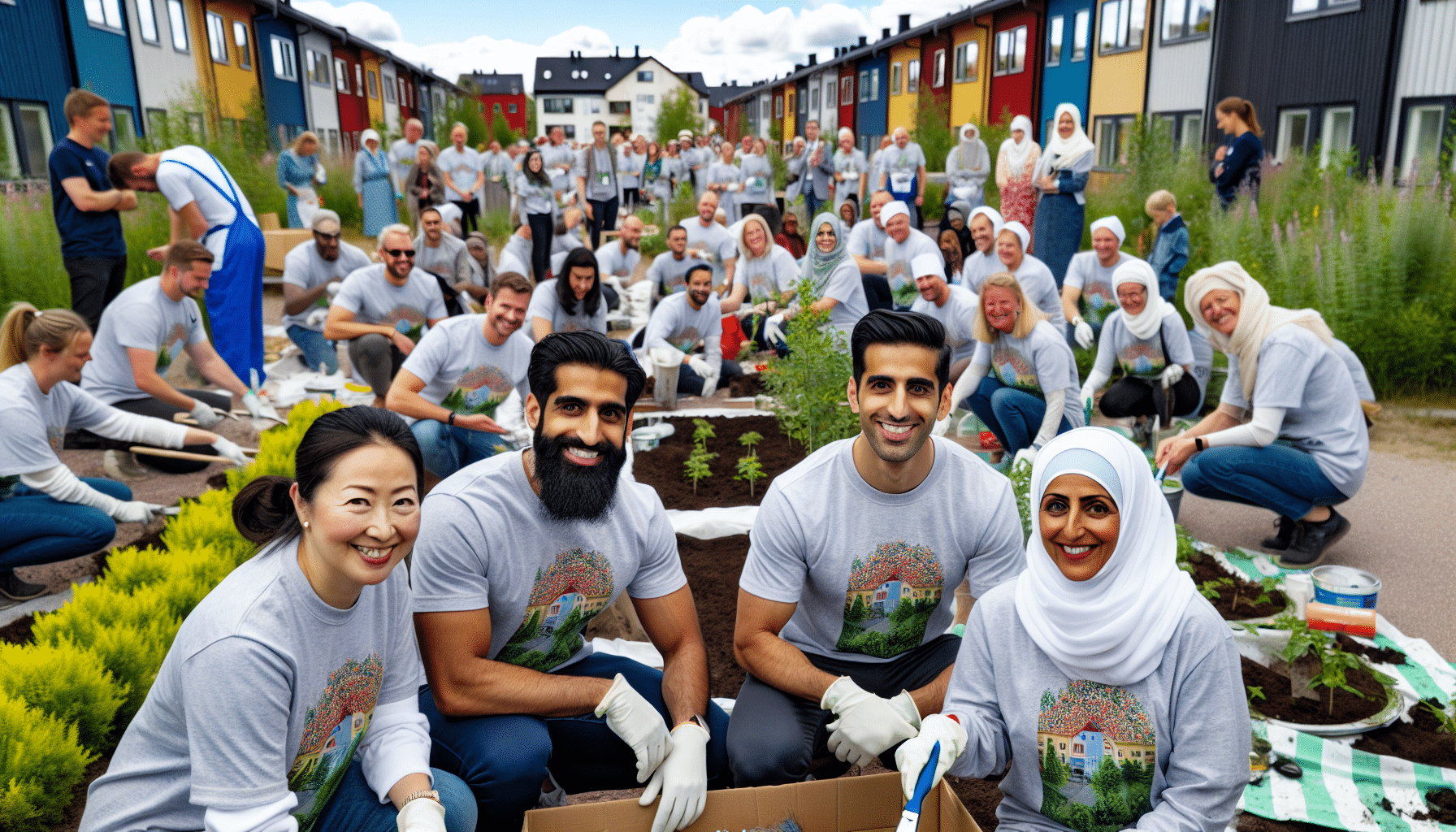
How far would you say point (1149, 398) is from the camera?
6137 millimetres

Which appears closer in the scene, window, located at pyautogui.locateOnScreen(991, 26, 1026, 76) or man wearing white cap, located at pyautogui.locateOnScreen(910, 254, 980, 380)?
man wearing white cap, located at pyautogui.locateOnScreen(910, 254, 980, 380)

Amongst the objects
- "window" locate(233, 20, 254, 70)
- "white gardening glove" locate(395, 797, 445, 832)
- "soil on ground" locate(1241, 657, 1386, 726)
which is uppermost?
"window" locate(233, 20, 254, 70)

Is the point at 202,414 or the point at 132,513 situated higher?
the point at 202,414

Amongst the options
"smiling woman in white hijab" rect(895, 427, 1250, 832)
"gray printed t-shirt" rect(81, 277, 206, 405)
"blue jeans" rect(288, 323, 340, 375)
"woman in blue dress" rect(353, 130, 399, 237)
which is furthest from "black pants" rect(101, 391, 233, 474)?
"woman in blue dress" rect(353, 130, 399, 237)

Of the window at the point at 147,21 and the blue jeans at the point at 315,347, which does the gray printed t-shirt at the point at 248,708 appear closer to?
the blue jeans at the point at 315,347

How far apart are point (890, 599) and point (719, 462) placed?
303 cm

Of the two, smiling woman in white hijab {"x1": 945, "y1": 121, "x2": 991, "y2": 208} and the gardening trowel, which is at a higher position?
smiling woman in white hijab {"x1": 945, "y1": 121, "x2": 991, "y2": 208}

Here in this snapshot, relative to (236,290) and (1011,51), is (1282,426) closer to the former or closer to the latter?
(236,290)

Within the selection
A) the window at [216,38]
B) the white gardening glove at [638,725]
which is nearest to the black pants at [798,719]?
the white gardening glove at [638,725]

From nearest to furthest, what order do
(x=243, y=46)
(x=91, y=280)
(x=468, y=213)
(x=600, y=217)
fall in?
(x=91, y=280)
(x=468, y=213)
(x=600, y=217)
(x=243, y=46)

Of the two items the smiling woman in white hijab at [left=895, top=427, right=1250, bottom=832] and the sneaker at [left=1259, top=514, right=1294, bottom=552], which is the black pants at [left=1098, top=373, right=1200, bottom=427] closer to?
the sneaker at [left=1259, top=514, right=1294, bottom=552]

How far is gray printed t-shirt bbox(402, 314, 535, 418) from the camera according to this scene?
4.94 m

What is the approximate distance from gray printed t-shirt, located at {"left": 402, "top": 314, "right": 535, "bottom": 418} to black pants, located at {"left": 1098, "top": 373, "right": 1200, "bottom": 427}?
12.0 ft

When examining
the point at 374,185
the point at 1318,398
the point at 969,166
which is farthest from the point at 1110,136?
the point at 1318,398
